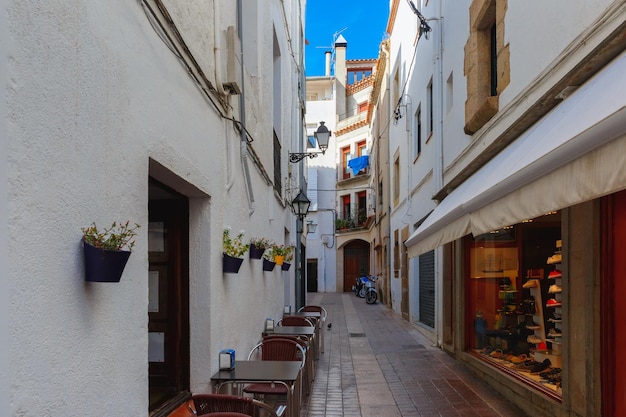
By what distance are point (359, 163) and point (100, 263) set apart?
27348 millimetres

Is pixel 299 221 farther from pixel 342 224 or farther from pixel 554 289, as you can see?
pixel 342 224

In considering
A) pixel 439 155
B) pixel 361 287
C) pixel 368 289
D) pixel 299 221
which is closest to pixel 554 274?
pixel 439 155

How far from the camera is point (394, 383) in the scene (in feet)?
24.4

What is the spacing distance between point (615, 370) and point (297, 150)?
35.1 feet

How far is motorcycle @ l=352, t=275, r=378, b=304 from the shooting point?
22.6 m

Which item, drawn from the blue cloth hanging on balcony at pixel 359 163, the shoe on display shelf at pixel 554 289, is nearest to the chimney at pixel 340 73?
the blue cloth hanging on balcony at pixel 359 163

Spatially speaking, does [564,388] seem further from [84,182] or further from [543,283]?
[84,182]

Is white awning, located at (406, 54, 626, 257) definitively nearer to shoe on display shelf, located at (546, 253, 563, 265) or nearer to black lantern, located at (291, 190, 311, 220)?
shoe on display shelf, located at (546, 253, 563, 265)

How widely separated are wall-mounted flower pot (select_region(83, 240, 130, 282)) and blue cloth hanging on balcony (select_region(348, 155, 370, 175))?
26.9 m

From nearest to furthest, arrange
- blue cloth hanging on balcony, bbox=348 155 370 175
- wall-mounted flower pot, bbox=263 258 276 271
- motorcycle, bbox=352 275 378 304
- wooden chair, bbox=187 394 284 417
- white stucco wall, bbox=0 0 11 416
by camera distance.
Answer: white stucco wall, bbox=0 0 11 416 → wooden chair, bbox=187 394 284 417 → wall-mounted flower pot, bbox=263 258 276 271 → motorcycle, bbox=352 275 378 304 → blue cloth hanging on balcony, bbox=348 155 370 175

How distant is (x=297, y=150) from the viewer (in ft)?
46.5

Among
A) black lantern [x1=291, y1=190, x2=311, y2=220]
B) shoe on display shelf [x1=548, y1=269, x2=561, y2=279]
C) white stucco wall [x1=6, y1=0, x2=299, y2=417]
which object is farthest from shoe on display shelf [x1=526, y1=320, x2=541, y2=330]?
black lantern [x1=291, y1=190, x2=311, y2=220]

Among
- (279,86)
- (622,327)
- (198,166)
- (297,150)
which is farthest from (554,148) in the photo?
(297,150)

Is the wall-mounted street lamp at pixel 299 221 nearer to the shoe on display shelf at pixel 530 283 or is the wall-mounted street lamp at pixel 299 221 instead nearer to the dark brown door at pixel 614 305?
the shoe on display shelf at pixel 530 283
